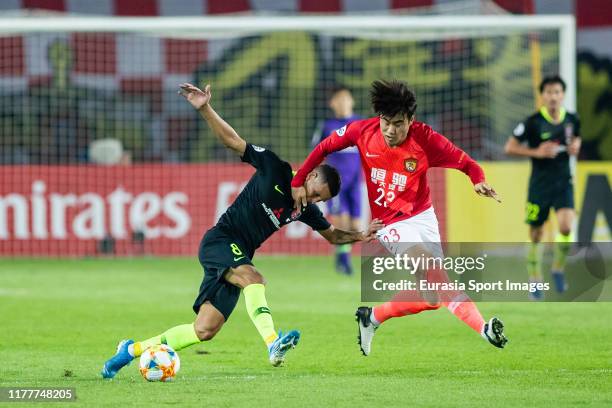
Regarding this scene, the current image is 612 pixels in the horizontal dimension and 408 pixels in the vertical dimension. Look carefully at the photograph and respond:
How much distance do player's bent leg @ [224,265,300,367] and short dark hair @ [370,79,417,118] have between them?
1.44m

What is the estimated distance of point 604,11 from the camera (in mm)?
23203

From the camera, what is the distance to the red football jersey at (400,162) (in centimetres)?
906

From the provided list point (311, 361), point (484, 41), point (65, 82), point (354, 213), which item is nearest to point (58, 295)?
point (354, 213)

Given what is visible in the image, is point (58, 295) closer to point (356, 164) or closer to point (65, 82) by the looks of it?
point (356, 164)

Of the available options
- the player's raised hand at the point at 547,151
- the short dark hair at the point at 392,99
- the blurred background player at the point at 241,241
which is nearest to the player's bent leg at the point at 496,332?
the blurred background player at the point at 241,241

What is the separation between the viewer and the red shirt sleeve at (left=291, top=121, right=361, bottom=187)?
8.55 meters

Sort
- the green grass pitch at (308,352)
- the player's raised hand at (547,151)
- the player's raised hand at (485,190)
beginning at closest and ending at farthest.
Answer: the green grass pitch at (308,352) < the player's raised hand at (485,190) < the player's raised hand at (547,151)

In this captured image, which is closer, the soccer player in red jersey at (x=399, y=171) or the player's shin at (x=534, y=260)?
the soccer player in red jersey at (x=399, y=171)

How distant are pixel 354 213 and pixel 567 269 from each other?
9.16 ft

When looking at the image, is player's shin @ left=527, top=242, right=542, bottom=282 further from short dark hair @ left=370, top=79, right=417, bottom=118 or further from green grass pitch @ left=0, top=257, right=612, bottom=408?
short dark hair @ left=370, top=79, right=417, bottom=118

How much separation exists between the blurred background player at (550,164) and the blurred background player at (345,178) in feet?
10.4

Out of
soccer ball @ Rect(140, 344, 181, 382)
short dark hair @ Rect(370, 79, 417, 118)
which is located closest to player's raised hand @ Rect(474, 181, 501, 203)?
short dark hair @ Rect(370, 79, 417, 118)

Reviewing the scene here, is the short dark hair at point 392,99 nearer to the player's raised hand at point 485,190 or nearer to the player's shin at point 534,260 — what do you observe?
the player's raised hand at point 485,190

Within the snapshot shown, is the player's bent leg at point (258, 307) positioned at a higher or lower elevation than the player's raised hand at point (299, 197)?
lower
